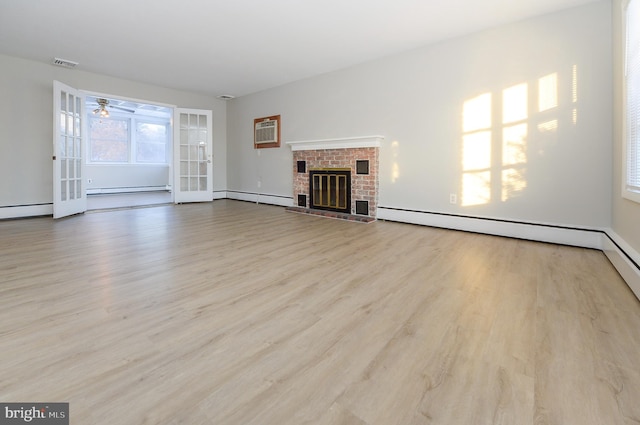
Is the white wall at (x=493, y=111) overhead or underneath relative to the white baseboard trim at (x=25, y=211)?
overhead

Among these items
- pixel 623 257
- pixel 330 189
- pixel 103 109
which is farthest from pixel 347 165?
pixel 103 109

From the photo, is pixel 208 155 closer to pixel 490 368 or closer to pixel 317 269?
pixel 317 269

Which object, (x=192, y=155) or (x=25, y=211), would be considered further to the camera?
(x=192, y=155)

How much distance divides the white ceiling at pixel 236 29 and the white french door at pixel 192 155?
167 centimetres

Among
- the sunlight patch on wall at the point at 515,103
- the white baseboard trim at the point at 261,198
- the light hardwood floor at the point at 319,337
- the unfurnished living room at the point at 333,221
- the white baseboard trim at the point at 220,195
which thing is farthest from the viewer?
the white baseboard trim at the point at 220,195

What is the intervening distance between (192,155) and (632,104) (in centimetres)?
709

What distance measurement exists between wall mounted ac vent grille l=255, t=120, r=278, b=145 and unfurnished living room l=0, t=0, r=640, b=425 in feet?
0.20

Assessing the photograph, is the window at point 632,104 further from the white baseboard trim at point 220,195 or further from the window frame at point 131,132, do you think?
the window frame at point 131,132

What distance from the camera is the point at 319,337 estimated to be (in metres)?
A: 1.45

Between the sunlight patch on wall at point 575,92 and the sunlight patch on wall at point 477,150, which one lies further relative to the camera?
the sunlight patch on wall at point 477,150

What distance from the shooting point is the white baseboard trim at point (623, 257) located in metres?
2.01

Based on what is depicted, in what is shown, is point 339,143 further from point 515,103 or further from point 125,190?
point 125,190

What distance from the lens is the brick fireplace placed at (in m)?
4.82

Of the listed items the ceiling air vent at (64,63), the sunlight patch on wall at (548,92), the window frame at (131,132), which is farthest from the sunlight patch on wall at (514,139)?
the window frame at (131,132)
